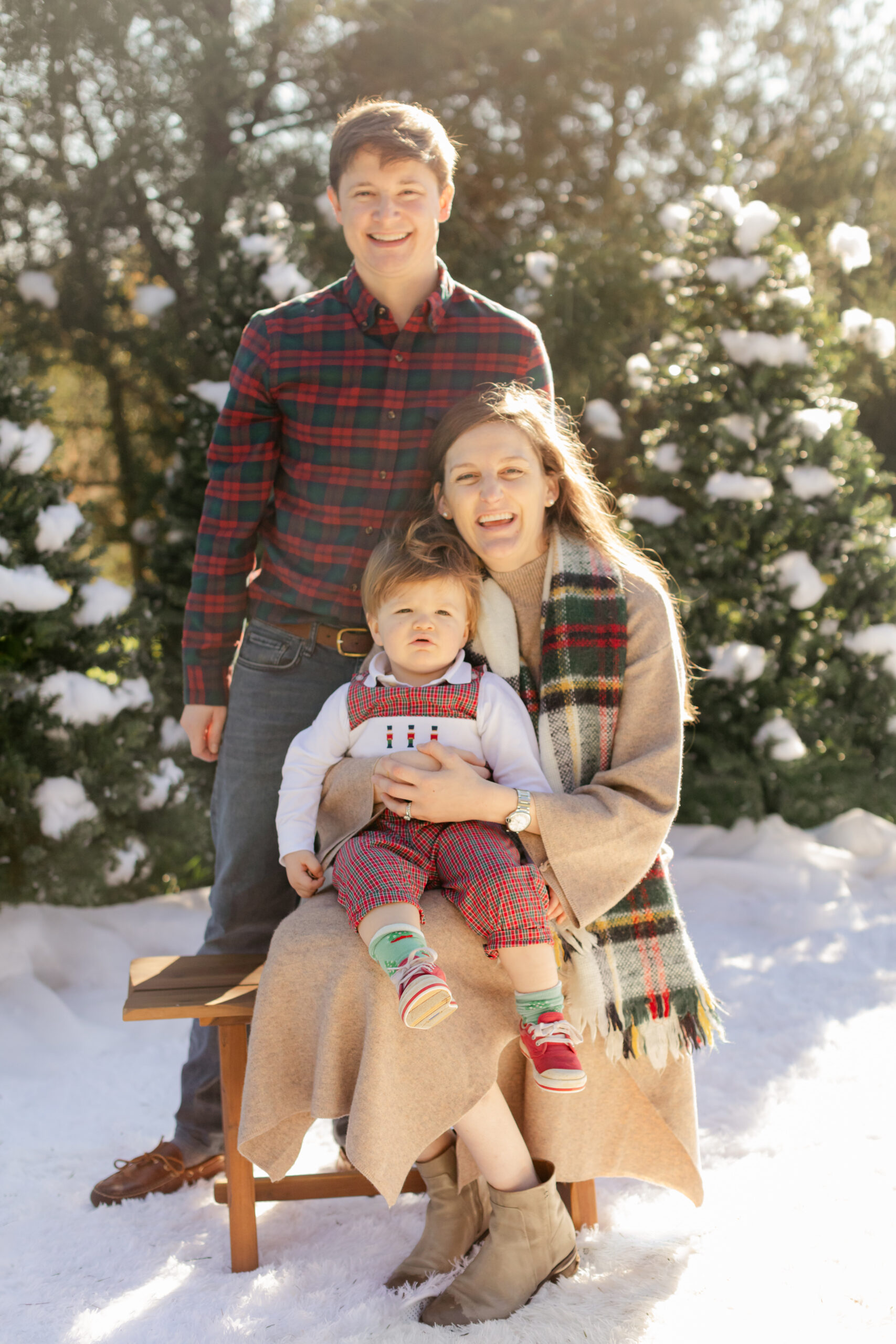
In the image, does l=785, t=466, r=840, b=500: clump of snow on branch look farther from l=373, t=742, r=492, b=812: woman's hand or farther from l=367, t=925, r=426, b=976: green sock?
l=367, t=925, r=426, b=976: green sock

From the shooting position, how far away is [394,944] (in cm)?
190

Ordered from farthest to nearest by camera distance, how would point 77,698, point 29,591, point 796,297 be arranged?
1. point 796,297
2. point 77,698
3. point 29,591

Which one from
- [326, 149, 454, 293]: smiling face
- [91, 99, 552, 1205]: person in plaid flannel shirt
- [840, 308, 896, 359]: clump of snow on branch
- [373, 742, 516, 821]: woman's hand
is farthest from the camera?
[840, 308, 896, 359]: clump of snow on branch

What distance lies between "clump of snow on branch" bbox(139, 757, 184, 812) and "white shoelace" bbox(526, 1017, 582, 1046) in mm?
2213

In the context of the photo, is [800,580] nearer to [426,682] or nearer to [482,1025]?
[426,682]

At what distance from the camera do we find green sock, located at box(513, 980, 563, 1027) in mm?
1980

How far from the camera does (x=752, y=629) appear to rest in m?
4.88

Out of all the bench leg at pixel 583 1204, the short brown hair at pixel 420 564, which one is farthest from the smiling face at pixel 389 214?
the bench leg at pixel 583 1204

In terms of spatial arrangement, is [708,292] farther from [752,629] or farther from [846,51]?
[846,51]

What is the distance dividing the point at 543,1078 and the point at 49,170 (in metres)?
5.26

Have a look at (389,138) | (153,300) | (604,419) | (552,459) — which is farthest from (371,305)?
(153,300)

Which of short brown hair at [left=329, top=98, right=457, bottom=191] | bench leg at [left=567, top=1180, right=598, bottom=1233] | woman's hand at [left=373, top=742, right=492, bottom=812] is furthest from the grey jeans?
short brown hair at [left=329, top=98, right=457, bottom=191]

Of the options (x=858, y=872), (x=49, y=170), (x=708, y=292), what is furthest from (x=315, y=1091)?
(x=49, y=170)

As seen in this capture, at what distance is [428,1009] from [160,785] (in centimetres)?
229
